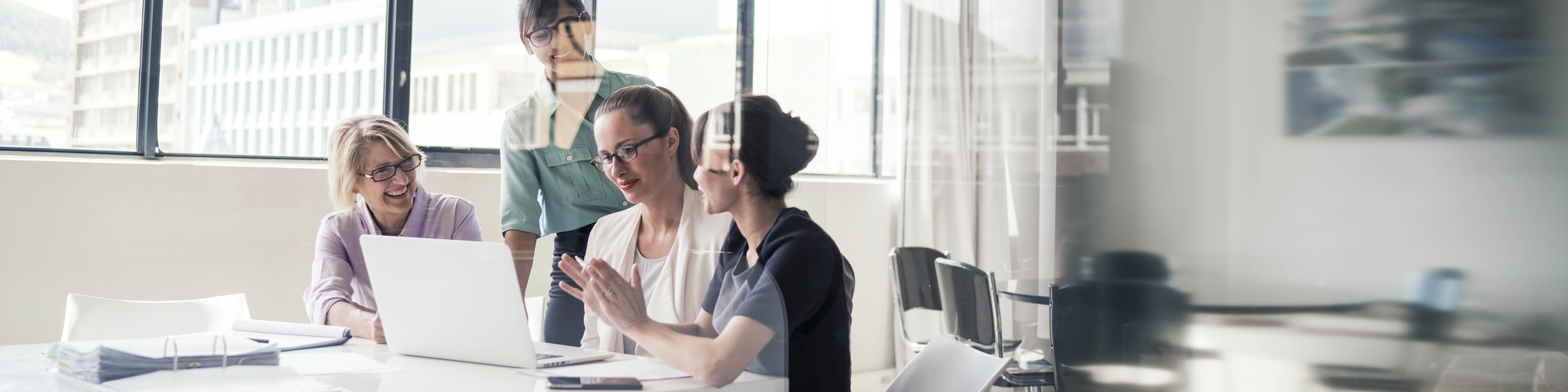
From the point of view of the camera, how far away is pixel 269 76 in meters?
2.55

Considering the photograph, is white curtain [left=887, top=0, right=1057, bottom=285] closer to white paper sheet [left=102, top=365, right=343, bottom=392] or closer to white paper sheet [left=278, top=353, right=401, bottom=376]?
white paper sheet [left=278, top=353, right=401, bottom=376]

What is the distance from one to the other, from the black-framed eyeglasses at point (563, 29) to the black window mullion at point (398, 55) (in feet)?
2.23

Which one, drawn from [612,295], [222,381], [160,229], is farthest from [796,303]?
[160,229]

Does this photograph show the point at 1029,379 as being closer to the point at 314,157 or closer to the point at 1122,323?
the point at 1122,323

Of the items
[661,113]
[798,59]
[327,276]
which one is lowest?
[327,276]

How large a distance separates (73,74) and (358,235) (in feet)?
3.55

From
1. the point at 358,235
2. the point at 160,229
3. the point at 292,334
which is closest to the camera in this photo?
the point at 292,334

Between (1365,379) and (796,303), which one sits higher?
(796,303)

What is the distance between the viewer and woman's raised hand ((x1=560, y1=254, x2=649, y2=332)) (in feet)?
4.00

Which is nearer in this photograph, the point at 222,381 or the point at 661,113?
the point at 222,381

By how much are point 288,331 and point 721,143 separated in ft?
2.78

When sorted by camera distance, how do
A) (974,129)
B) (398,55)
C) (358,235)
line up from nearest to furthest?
(358,235)
(398,55)
(974,129)

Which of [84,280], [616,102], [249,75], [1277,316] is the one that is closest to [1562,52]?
[1277,316]

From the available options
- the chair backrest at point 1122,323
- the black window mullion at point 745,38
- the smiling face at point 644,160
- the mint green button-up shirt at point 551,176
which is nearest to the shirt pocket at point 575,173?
the mint green button-up shirt at point 551,176
